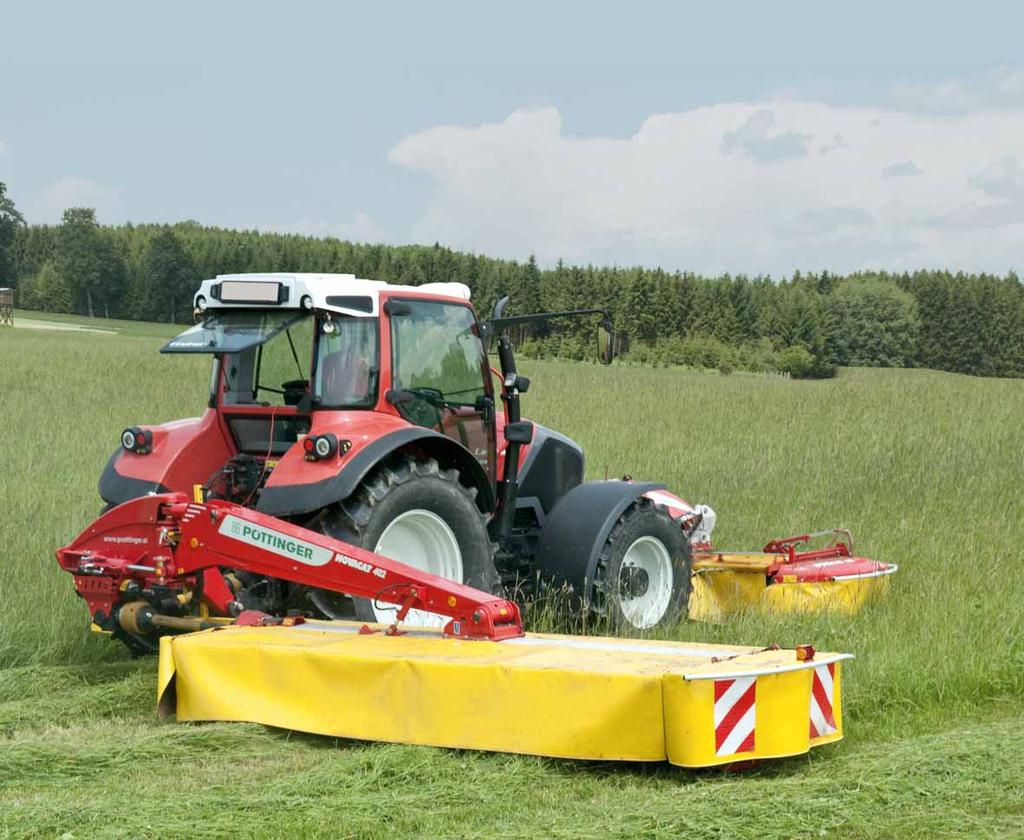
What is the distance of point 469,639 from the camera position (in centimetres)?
552

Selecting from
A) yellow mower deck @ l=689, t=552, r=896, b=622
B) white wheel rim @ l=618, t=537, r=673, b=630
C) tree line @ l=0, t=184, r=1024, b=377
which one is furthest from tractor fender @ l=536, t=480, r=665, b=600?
tree line @ l=0, t=184, r=1024, b=377

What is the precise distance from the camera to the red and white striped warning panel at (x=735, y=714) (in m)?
4.75

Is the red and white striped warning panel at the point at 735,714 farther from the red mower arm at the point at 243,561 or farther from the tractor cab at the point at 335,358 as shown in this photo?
the tractor cab at the point at 335,358

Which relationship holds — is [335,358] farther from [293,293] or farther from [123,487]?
[123,487]

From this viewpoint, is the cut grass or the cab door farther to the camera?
the cab door

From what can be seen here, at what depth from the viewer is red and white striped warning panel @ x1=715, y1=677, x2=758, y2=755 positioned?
475 cm

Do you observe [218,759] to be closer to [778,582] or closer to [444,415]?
[444,415]

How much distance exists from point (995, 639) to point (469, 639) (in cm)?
341

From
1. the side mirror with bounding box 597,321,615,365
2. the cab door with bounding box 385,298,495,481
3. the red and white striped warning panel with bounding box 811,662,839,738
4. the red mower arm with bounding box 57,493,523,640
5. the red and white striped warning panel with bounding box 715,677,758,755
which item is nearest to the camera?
the red and white striped warning panel with bounding box 715,677,758,755

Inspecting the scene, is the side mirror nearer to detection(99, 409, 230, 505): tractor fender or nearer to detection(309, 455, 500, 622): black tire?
detection(309, 455, 500, 622): black tire

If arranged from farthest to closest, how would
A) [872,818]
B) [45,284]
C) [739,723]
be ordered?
[45,284]
[739,723]
[872,818]

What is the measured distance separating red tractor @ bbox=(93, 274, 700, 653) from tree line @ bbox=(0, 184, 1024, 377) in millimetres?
56136

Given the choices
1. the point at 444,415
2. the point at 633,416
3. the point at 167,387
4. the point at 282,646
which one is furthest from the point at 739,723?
the point at 167,387

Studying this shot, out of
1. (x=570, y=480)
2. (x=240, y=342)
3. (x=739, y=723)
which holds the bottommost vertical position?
(x=739, y=723)
